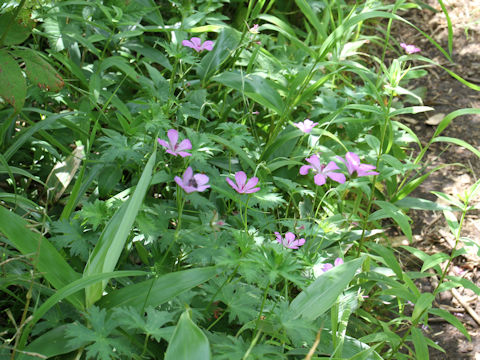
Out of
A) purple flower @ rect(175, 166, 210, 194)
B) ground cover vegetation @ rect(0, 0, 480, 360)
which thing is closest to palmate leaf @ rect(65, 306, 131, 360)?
ground cover vegetation @ rect(0, 0, 480, 360)

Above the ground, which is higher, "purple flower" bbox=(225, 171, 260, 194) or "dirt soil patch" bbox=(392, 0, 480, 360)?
"purple flower" bbox=(225, 171, 260, 194)

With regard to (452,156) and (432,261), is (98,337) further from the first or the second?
(452,156)

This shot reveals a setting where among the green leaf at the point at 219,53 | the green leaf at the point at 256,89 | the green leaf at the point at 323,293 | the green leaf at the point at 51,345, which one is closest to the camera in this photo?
the green leaf at the point at 51,345

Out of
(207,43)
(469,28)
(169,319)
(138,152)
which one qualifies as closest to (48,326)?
(169,319)

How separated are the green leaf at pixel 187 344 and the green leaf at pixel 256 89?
41.3 inches

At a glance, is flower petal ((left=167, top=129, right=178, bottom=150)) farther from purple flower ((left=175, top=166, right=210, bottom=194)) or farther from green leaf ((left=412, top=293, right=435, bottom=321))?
green leaf ((left=412, top=293, right=435, bottom=321))

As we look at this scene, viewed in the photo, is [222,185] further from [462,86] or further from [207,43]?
[462,86]

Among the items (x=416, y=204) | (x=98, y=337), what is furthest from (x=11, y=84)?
(x=416, y=204)

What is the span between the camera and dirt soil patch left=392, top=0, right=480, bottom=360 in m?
1.81

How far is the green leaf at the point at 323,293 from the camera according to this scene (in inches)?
42.3

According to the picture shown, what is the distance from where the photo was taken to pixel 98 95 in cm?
168

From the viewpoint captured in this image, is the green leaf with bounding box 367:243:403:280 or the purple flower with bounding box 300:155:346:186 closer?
the purple flower with bounding box 300:155:346:186

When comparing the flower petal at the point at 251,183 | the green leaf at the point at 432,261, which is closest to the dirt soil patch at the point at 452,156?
the green leaf at the point at 432,261

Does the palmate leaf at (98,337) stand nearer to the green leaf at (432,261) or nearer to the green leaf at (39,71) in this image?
the green leaf at (39,71)
